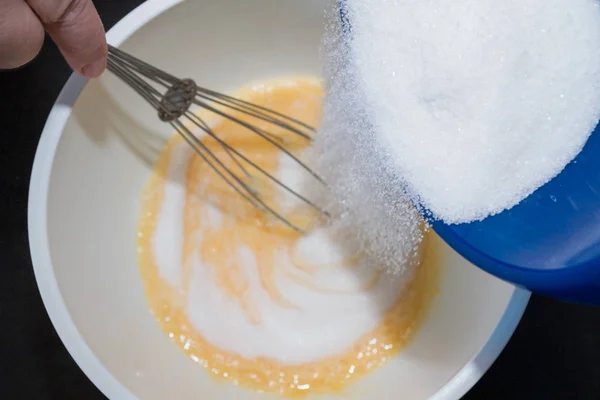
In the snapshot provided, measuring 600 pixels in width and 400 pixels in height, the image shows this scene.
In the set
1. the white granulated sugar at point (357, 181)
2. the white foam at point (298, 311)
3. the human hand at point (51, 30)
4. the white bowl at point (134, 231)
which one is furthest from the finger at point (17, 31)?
the white foam at point (298, 311)

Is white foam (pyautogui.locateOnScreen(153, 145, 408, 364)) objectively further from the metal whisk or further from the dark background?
the dark background

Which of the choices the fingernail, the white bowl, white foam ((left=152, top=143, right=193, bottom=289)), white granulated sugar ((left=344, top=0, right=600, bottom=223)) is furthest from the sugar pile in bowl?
white foam ((left=152, top=143, right=193, bottom=289))

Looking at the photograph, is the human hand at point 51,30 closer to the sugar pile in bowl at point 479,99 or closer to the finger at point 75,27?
the finger at point 75,27

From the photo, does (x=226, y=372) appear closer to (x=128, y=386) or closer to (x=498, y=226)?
(x=128, y=386)

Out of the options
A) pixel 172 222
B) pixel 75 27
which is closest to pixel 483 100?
pixel 75 27

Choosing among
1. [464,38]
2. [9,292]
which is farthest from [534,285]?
[9,292]

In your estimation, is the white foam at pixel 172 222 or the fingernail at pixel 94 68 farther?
the white foam at pixel 172 222

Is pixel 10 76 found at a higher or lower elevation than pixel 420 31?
lower

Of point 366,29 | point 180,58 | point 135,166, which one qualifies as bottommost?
point 135,166
